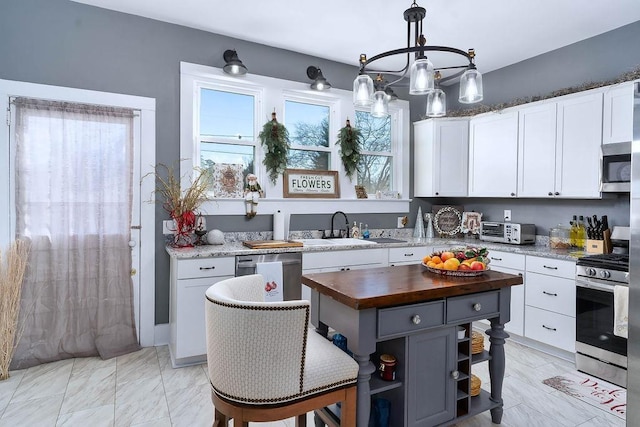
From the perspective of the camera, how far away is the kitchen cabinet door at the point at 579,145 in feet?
10.6

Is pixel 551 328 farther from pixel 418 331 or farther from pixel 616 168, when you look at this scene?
pixel 418 331

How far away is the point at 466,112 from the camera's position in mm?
4402

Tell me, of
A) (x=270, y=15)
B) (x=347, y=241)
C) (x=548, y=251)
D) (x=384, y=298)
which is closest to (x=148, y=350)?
(x=347, y=241)

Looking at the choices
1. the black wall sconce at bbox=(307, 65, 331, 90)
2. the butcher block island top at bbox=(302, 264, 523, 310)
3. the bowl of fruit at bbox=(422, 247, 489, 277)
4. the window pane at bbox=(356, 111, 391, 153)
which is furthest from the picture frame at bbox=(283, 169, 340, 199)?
the bowl of fruit at bbox=(422, 247, 489, 277)

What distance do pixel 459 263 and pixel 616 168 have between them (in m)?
1.97

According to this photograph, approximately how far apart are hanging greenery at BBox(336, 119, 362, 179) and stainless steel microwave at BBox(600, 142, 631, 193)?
7.53 feet

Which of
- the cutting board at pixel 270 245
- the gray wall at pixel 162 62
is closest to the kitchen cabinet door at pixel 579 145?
the gray wall at pixel 162 62

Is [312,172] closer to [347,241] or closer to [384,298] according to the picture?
[347,241]

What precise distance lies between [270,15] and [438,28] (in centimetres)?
153

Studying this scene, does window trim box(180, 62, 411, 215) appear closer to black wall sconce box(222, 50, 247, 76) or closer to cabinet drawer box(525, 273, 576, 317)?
black wall sconce box(222, 50, 247, 76)

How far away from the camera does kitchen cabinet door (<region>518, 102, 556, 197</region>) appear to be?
3.58 meters

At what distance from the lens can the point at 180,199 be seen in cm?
327

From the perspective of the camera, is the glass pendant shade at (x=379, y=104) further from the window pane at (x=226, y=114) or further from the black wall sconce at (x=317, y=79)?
the window pane at (x=226, y=114)

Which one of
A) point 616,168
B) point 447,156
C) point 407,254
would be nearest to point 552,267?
point 616,168
